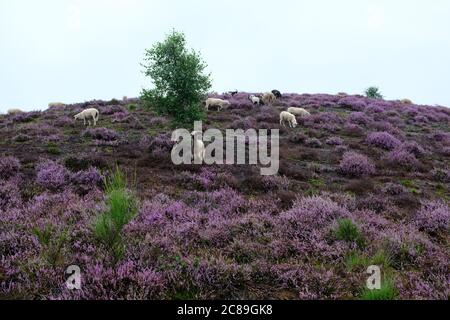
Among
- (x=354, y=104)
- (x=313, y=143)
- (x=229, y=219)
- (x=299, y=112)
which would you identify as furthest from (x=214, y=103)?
(x=229, y=219)

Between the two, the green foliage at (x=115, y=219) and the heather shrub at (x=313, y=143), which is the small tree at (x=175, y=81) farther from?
the green foliage at (x=115, y=219)

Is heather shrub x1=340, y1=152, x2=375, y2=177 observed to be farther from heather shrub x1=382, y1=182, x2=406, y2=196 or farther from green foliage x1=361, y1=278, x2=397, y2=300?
green foliage x1=361, y1=278, x2=397, y2=300

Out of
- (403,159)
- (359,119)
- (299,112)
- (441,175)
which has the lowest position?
(441,175)

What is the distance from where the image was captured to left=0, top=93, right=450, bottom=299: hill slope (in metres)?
6.27

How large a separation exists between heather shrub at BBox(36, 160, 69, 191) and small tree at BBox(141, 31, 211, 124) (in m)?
6.53

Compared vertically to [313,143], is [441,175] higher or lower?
lower

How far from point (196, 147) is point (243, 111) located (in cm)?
1230

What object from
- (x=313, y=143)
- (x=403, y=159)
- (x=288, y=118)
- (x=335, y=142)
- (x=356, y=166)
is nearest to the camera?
(x=356, y=166)

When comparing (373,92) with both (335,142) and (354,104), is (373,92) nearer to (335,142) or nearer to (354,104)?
(354,104)

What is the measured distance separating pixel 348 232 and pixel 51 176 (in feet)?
33.2

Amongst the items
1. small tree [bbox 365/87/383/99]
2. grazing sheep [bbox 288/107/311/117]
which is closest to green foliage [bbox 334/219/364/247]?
grazing sheep [bbox 288/107/311/117]

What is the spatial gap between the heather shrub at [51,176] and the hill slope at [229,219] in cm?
5

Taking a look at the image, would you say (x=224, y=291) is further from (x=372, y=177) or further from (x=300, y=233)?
(x=372, y=177)

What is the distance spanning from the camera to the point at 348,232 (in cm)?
836
